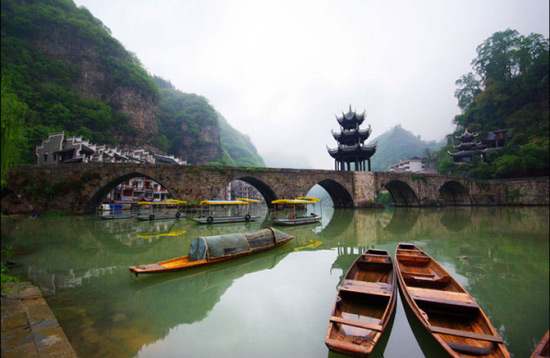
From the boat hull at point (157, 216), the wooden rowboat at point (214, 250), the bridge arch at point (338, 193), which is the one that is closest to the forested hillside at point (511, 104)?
the wooden rowboat at point (214, 250)

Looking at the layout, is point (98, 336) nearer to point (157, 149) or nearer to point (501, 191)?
point (501, 191)

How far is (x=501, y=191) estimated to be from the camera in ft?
87.6

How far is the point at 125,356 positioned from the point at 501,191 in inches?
1417

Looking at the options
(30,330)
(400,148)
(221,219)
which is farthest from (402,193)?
(400,148)

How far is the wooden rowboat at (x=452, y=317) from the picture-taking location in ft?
8.06

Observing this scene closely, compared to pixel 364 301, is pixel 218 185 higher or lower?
higher

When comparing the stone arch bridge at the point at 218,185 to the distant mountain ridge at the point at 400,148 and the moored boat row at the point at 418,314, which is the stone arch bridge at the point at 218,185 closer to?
the moored boat row at the point at 418,314

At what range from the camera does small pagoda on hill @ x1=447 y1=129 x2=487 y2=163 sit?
102ft

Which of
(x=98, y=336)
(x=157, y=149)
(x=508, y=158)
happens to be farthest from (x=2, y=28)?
(x=157, y=149)

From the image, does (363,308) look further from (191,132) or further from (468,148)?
(191,132)

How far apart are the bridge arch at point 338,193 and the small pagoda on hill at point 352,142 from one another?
10.4ft

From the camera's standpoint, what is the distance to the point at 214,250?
6.58m

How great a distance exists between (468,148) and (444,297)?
38.6 metres

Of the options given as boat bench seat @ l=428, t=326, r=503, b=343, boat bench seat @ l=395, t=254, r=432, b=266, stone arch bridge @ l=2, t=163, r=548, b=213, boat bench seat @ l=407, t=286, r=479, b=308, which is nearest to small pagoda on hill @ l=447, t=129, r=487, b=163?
stone arch bridge @ l=2, t=163, r=548, b=213
